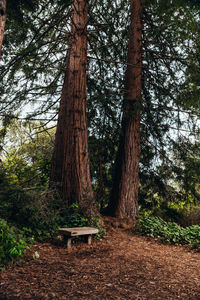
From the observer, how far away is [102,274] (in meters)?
4.06

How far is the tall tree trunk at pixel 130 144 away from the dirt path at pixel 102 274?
2120mm

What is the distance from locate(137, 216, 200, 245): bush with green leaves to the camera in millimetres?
7104

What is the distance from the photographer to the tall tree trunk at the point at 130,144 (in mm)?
8008

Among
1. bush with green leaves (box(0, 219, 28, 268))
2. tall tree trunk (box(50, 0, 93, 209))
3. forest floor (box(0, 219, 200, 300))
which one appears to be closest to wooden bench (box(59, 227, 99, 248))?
forest floor (box(0, 219, 200, 300))

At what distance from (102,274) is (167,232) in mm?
3753

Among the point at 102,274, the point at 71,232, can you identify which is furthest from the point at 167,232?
the point at 102,274

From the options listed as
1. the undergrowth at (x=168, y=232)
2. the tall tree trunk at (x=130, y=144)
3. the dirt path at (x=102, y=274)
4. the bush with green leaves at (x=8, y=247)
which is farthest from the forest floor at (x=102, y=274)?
the tall tree trunk at (x=130, y=144)

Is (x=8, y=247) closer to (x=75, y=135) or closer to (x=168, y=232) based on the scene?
(x=75, y=135)

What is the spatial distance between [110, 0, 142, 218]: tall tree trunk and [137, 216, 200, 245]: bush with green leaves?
61cm

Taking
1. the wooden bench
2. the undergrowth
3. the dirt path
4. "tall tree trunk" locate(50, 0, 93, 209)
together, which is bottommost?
the dirt path

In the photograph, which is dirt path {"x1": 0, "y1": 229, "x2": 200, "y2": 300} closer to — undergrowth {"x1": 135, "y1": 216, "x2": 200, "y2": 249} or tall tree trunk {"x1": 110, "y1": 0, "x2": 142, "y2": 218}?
undergrowth {"x1": 135, "y1": 216, "x2": 200, "y2": 249}

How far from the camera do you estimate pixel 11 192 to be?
5.68 meters

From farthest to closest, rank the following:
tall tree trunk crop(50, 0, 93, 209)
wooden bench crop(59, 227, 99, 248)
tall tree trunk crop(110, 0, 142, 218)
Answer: tall tree trunk crop(110, 0, 142, 218)
tall tree trunk crop(50, 0, 93, 209)
wooden bench crop(59, 227, 99, 248)

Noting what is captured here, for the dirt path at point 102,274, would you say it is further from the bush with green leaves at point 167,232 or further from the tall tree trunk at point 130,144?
the tall tree trunk at point 130,144
